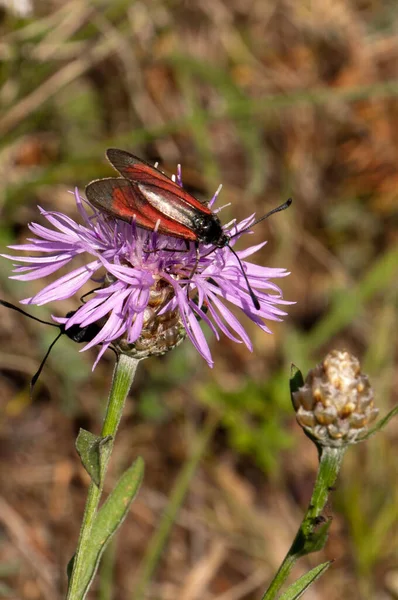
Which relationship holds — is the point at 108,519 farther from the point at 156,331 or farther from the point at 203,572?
the point at 203,572

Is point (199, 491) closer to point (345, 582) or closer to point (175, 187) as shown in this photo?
point (345, 582)

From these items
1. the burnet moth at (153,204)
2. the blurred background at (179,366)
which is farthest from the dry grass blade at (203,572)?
the burnet moth at (153,204)

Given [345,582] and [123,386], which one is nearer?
[123,386]

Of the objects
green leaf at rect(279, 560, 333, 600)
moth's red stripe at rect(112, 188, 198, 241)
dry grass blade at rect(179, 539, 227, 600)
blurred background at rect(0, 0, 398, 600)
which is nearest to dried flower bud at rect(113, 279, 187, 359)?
moth's red stripe at rect(112, 188, 198, 241)

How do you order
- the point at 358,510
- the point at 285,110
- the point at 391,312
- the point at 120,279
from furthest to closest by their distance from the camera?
→ the point at 285,110 < the point at 391,312 < the point at 358,510 < the point at 120,279

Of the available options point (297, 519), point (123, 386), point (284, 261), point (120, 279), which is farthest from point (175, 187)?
point (284, 261)

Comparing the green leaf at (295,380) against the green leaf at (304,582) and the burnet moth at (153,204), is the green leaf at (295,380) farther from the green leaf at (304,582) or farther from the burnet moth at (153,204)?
the green leaf at (304,582)

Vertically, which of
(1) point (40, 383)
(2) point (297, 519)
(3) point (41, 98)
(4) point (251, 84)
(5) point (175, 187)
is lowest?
(2) point (297, 519)

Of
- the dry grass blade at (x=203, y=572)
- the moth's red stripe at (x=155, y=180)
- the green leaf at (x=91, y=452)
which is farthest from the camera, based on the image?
the dry grass blade at (x=203, y=572)
